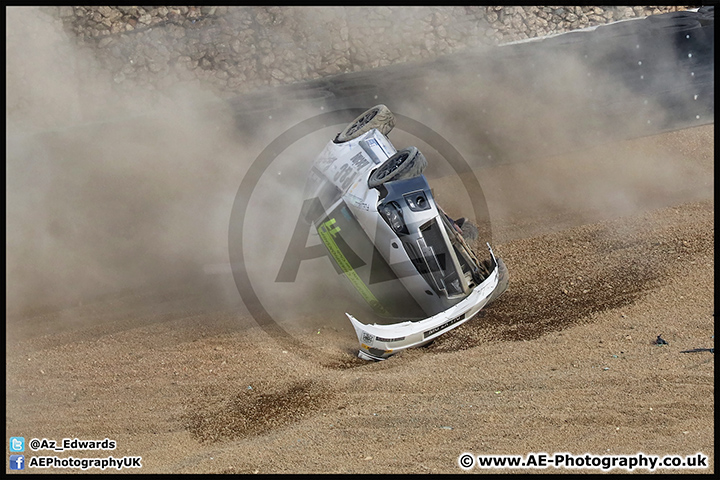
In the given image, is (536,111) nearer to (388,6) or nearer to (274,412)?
(388,6)

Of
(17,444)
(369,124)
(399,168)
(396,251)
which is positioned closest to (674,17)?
(369,124)

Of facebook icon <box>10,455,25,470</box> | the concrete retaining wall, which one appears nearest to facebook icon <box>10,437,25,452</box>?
facebook icon <box>10,455,25,470</box>

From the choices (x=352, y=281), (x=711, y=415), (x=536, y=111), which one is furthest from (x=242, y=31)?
(x=711, y=415)

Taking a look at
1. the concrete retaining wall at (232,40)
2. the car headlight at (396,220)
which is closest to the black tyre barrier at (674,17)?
the concrete retaining wall at (232,40)

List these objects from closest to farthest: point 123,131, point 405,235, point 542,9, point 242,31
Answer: point 405,235
point 123,131
point 242,31
point 542,9

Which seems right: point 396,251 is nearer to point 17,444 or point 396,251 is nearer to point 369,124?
point 369,124

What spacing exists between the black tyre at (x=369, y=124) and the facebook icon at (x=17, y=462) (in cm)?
508

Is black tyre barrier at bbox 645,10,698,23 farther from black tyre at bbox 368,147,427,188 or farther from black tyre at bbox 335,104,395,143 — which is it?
black tyre at bbox 368,147,427,188

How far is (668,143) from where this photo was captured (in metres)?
11.1

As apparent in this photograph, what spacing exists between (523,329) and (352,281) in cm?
210

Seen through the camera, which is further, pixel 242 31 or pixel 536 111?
pixel 242 31

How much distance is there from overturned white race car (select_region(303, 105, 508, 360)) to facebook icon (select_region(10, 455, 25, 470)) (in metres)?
3.53

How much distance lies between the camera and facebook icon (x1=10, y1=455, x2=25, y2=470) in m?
5.89

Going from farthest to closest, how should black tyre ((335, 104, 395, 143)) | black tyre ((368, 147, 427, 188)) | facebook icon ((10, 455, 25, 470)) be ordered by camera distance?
black tyre ((335, 104, 395, 143)) → black tyre ((368, 147, 427, 188)) → facebook icon ((10, 455, 25, 470))
